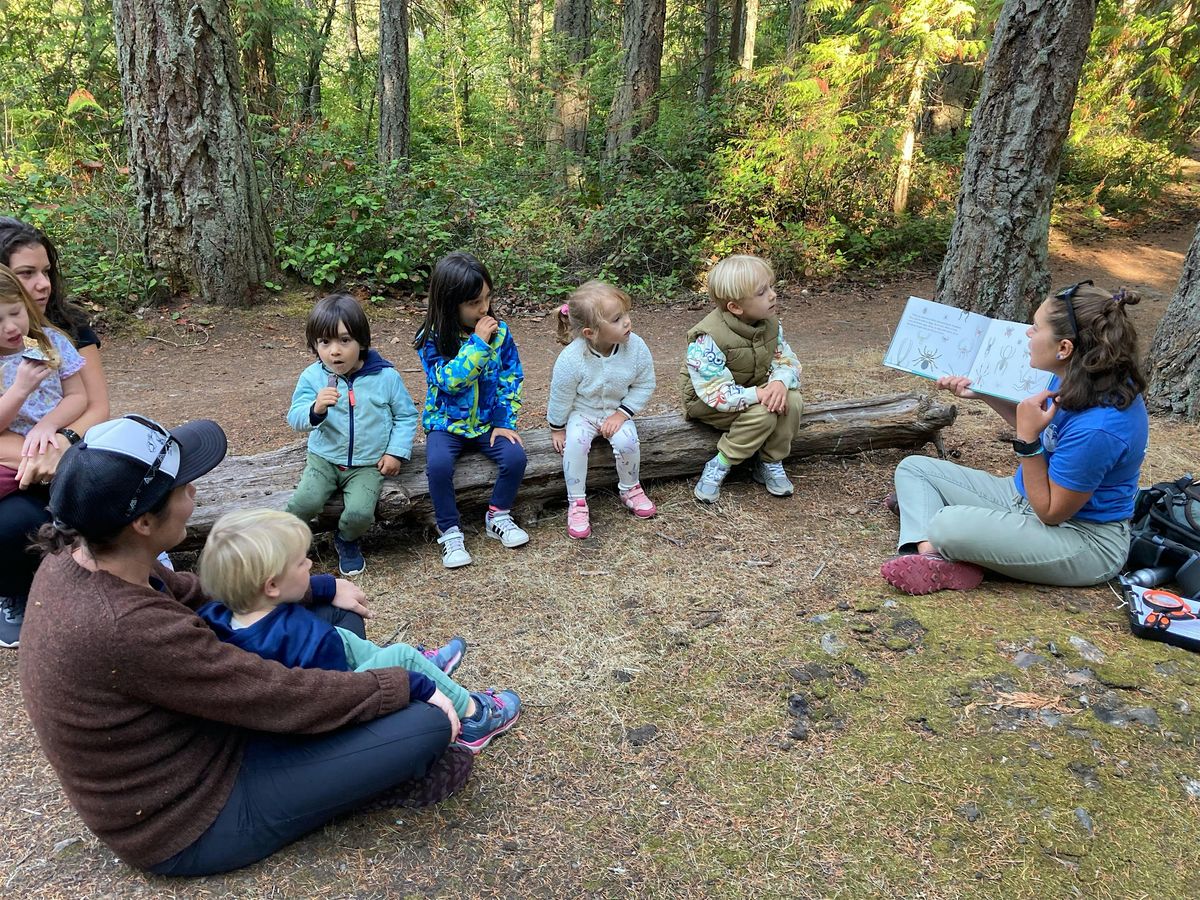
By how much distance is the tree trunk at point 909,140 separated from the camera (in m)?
10.5

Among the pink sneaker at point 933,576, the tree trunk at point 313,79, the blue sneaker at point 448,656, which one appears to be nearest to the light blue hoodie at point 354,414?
the blue sneaker at point 448,656

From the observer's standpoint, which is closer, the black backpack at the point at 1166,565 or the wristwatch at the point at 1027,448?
the black backpack at the point at 1166,565

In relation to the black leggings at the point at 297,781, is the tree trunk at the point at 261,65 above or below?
above

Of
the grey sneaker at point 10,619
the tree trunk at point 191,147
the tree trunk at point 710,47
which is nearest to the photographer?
the grey sneaker at point 10,619

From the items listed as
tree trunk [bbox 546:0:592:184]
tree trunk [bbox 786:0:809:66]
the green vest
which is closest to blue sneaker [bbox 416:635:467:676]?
the green vest

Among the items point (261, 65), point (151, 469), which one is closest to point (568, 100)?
point (261, 65)

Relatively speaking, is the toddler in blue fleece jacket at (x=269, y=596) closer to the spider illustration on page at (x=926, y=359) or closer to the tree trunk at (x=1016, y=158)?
the spider illustration on page at (x=926, y=359)

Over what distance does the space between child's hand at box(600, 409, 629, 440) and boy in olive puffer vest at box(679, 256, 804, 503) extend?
52 cm

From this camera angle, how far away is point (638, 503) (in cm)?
448

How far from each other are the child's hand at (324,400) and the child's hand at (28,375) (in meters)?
1.10

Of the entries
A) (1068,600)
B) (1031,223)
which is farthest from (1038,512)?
(1031,223)

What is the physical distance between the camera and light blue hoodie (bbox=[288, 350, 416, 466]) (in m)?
3.84

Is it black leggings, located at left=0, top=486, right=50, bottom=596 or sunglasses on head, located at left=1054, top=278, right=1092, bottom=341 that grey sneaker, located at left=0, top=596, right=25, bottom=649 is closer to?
black leggings, located at left=0, top=486, right=50, bottom=596

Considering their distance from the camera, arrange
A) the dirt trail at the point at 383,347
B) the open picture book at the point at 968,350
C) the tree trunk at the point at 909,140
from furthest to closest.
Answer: the tree trunk at the point at 909,140
the dirt trail at the point at 383,347
the open picture book at the point at 968,350
